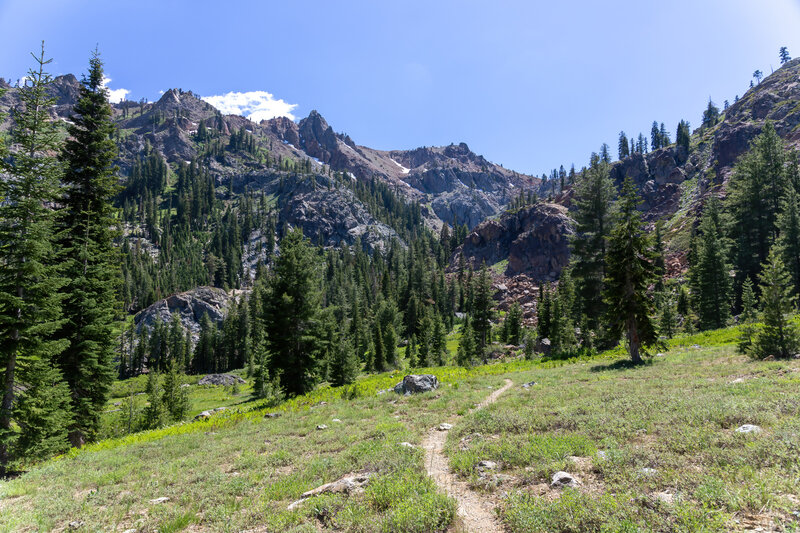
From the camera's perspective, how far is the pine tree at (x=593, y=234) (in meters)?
34.5

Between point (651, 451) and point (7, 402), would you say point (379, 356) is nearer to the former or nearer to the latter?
point (7, 402)

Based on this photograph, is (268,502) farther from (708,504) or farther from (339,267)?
(339,267)

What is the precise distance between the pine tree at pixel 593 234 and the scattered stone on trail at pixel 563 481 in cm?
3187

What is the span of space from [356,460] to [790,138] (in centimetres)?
15883

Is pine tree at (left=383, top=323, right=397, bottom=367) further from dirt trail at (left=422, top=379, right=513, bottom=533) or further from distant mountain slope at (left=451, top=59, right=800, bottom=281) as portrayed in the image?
distant mountain slope at (left=451, top=59, right=800, bottom=281)

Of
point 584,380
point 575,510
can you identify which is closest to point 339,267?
point 584,380

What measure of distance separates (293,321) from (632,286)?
23.7 m

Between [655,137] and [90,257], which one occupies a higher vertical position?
[655,137]

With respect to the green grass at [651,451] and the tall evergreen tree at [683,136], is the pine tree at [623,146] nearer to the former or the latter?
the tall evergreen tree at [683,136]

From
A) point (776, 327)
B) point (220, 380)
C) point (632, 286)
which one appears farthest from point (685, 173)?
point (220, 380)

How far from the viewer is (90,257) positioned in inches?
691

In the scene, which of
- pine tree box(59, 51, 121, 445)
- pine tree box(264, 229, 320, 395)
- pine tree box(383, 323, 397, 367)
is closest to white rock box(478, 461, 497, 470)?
pine tree box(264, 229, 320, 395)

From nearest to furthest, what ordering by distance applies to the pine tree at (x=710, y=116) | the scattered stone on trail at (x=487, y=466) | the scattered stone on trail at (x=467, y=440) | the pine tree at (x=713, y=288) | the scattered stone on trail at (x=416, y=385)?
the scattered stone on trail at (x=487, y=466)
the scattered stone on trail at (x=467, y=440)
the scattered stone on trail at (x=416, y=385)
the pine tree at (x=713, y=288)
the pine tree at (x=710, y=116)

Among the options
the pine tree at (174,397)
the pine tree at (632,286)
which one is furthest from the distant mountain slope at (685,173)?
the pine tree at (174,397)
